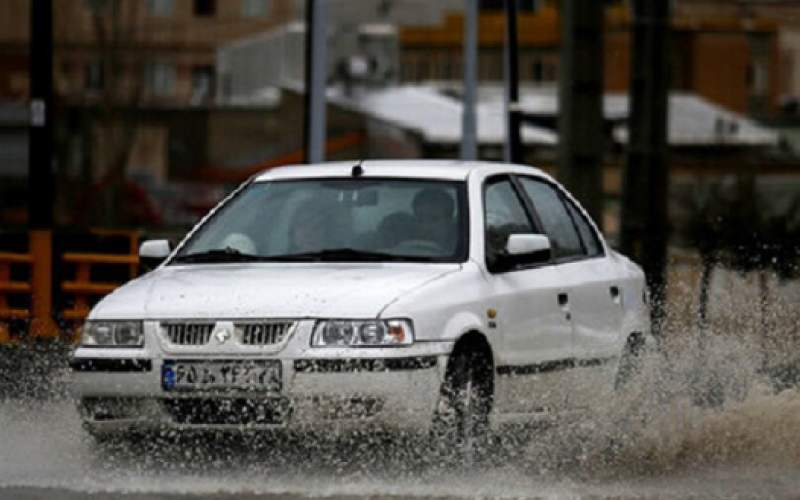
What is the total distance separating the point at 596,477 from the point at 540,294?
1375 mm

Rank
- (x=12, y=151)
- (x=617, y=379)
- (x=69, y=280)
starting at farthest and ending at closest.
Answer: (x=12, y=151) < (x=69, y=280) < (x=617, y=379)

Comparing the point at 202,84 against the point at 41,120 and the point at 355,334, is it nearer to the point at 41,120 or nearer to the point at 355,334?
the point at 41,120

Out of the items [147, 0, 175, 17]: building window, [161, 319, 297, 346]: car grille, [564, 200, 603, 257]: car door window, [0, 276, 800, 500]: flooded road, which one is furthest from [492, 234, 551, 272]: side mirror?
[147, 0, 175, 17]: building window

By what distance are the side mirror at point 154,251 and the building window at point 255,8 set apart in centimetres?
7574

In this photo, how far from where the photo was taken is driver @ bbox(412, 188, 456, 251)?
11.9 metres

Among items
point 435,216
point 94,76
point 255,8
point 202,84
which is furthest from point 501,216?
point 255,8

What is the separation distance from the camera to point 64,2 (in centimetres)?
6806

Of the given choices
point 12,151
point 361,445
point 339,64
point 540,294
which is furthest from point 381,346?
point 339,64

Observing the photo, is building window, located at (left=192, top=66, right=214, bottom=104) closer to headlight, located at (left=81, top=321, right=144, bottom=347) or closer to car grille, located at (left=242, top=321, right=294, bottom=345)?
headlight, located at (left=81, top=321, right=144, bottom=347)

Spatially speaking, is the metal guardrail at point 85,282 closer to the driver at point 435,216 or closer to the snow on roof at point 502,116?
the driver at point 435,216

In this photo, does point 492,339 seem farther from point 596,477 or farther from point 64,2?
point 64,2

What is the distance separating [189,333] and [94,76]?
6355 centimetres

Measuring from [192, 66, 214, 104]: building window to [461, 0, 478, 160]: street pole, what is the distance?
39.9 m

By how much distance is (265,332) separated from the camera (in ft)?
35.3
